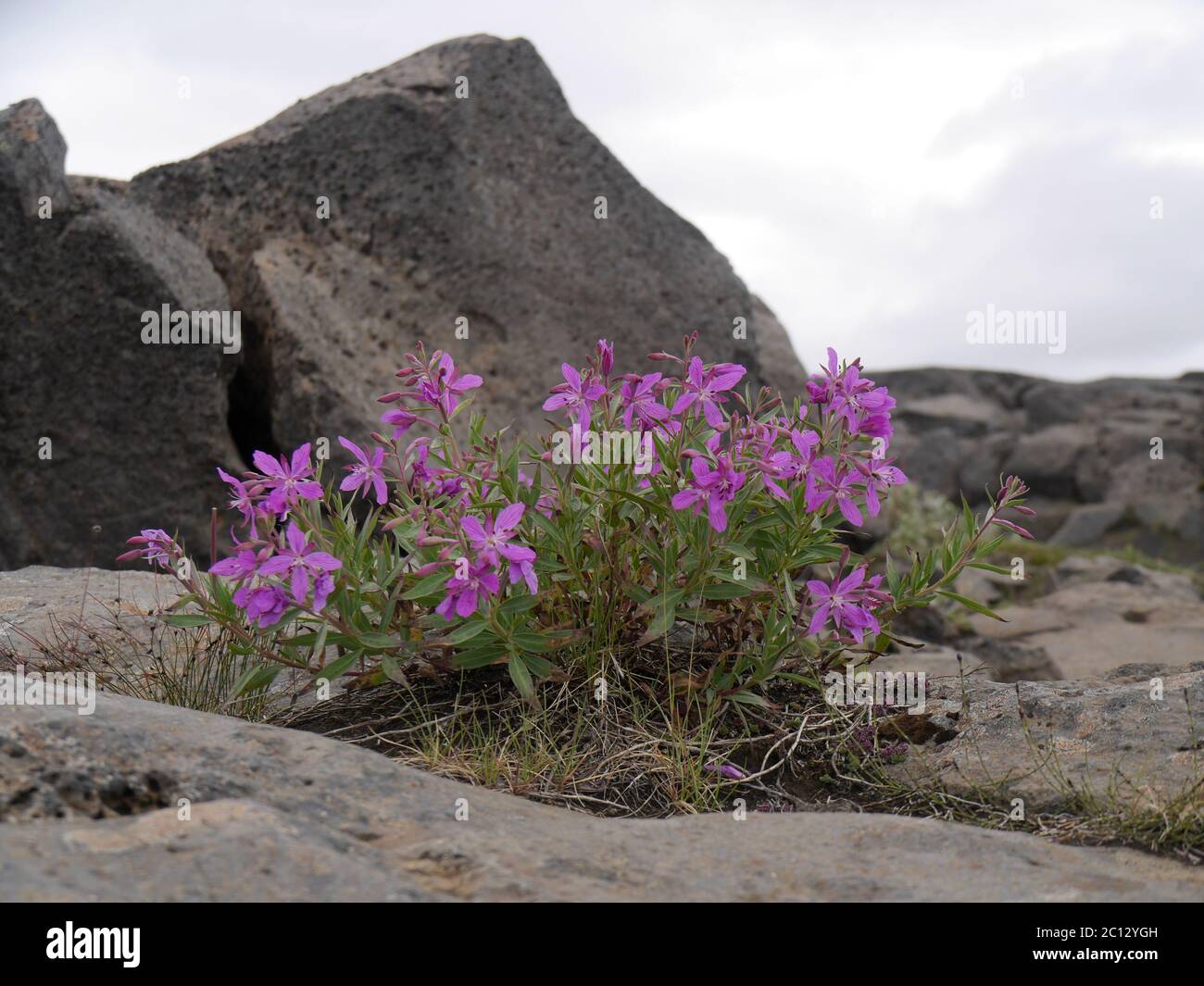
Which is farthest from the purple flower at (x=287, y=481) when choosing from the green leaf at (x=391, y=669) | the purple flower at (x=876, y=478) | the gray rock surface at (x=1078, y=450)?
the gray rock surface at (x=1078, y=450)

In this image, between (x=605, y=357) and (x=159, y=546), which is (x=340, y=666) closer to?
(x=159, y=546)

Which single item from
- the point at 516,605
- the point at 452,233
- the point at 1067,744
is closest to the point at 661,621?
the point at 516,605

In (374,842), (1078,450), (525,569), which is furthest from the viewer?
(1078,450)

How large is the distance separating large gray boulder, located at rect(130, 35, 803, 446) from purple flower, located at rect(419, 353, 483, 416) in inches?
117

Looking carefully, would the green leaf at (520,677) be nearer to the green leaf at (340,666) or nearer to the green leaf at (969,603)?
the green leaf at (340,666)

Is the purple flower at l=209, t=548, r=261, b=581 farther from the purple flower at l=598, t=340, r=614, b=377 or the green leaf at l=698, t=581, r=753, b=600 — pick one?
the green leaf at l=698, t=581, r=753, b=600

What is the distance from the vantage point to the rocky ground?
2.23 meters

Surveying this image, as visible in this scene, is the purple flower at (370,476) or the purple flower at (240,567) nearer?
the purple flower at (240,567)

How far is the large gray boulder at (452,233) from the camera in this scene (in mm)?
7156

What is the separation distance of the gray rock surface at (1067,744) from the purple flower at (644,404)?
1.30 m

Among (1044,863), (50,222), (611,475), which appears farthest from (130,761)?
(50,222)

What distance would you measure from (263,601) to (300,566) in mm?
193

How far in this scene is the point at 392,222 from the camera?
734 cm

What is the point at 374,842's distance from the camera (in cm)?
254
